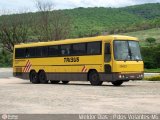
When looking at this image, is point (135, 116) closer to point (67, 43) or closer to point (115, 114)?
point (115, 114)

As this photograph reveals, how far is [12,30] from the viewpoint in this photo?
79.9 meters

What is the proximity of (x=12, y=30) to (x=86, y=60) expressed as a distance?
5135 cm

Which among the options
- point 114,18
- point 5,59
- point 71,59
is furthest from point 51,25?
point 114,18

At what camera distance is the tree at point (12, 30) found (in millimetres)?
78500

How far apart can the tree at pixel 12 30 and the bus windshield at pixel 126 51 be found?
165ft

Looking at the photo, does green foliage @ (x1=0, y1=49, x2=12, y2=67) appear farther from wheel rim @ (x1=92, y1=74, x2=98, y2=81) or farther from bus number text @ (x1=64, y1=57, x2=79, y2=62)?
wheel rim @ (x1=92, y1=74, x2=98, y2=81)

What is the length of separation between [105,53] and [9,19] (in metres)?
53.9

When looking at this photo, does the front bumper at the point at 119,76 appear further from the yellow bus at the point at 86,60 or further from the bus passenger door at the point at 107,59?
the bus passenger door at the point at 107,59

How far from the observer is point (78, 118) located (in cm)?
1271

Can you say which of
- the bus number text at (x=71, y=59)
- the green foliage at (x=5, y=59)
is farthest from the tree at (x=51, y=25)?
the bus number text at (x=71, y=59)

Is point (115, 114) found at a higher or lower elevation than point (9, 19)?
lower

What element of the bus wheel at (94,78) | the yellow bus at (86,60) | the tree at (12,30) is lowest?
the bus wheel at (94,78)

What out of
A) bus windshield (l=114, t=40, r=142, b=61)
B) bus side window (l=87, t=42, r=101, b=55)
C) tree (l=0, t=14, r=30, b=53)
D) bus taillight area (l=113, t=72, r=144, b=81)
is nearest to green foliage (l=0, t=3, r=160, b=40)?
tree (l=0, t=14, r=30, b=53)

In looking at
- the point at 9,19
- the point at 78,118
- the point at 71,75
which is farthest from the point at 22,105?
Answer: the point at 9,19
